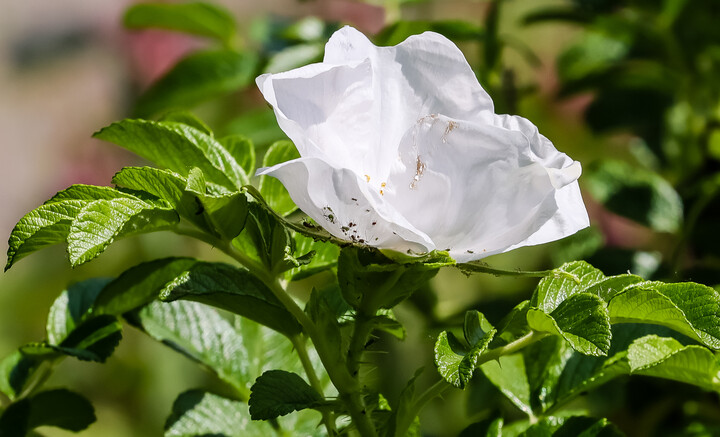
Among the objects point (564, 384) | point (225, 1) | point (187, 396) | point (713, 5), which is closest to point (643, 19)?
point (713, 5)

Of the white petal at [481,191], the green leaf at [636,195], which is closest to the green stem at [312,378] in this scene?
the white petal at [481,191]

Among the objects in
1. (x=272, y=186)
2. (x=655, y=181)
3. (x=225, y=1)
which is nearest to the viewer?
(x=272, y=186)

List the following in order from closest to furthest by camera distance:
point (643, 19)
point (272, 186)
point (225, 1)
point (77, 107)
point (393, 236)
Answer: point (393, 236) → point (272, 186) → point (643, 19) → point (77, 107) → point (225, 1)

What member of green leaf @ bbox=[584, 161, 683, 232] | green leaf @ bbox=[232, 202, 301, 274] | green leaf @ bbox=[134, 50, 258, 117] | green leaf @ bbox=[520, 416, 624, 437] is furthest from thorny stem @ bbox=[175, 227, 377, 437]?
green leaf @ bbox=[584, 161, 683, 232]

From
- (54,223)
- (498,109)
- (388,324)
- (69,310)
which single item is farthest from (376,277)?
(498,109)

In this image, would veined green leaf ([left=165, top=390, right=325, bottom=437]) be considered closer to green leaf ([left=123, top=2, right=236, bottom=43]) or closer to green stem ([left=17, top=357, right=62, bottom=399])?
green stem ([left=17, top=357, right=62, bottom=399])

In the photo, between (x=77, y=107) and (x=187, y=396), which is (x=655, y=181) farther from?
(x=77, y=107)
